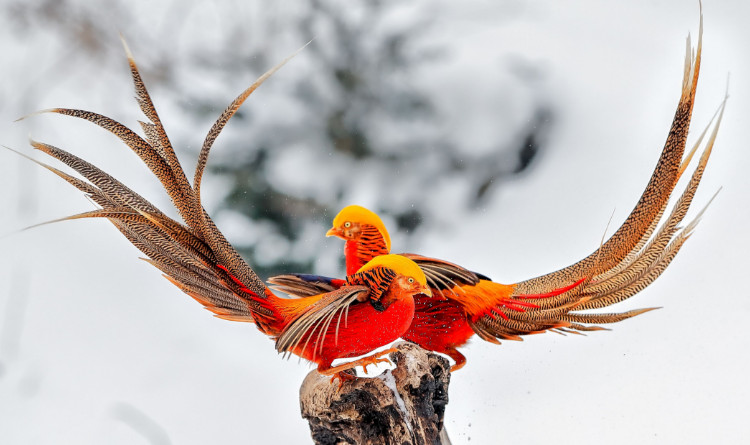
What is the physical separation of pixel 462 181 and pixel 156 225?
1075mm

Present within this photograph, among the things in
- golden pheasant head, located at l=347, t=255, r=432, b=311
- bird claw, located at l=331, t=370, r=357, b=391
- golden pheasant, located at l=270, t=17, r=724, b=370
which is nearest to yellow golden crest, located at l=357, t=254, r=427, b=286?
golden pheasant head, located at l=347, t=255, r=432, b=311

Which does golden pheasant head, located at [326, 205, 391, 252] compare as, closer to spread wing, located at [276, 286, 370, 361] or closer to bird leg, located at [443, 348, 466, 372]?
spread wing, located at [276, 286, 370, 361]

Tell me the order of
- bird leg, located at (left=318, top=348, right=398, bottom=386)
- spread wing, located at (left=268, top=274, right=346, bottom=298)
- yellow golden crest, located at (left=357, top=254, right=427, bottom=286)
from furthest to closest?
spread wing, located at (left=268, top=274, right=346, bottom=298), bird leg, located at (left=318, top=348, right=398, bottom=386), yellow golden crest, located at (left=357, top=254, right=427, bottom=286)

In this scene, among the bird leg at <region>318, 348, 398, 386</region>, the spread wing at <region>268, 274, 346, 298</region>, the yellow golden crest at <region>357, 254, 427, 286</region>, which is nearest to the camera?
the yellow golden crest at <region>357, 254, 427, 286</region>

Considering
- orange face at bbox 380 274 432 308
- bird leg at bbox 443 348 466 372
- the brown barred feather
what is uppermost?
the brown barred feather

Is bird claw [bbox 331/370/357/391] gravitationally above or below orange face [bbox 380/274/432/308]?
below

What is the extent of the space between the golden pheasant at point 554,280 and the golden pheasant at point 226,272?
127 mm

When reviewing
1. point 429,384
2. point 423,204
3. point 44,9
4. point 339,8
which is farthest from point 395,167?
point 44,9

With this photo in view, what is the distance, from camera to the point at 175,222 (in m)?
1.07

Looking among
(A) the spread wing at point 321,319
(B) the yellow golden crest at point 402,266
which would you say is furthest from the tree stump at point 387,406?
(B) the yellow golden crest at point 402,266

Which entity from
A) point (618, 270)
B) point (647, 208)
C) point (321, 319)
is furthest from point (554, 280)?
point (321, 319)

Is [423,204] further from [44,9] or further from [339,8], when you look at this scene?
[44,9]

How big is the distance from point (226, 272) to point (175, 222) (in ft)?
0.44

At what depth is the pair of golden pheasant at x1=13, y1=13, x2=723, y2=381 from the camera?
3.40 feet
